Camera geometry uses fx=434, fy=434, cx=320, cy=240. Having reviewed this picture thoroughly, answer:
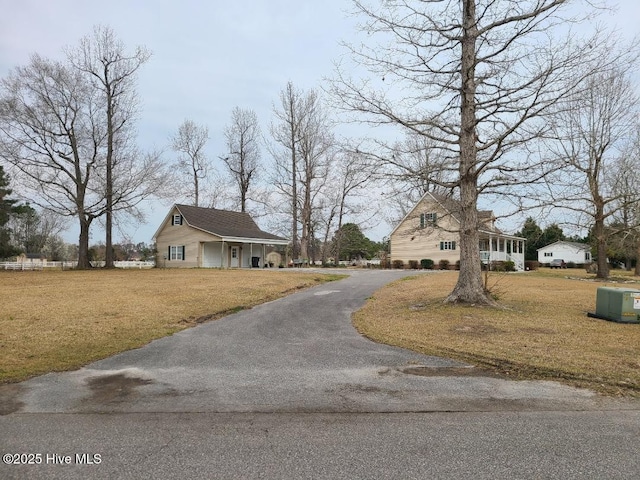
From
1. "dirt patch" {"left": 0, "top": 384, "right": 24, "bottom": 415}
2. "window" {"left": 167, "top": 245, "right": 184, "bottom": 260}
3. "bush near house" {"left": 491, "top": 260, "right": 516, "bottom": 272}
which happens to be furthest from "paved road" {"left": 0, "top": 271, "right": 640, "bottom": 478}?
"window" {"left": 167, "top": 245, "right": 184, "bottom": 260}

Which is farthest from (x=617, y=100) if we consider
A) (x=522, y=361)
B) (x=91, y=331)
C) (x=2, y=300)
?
(x=2, y=300)

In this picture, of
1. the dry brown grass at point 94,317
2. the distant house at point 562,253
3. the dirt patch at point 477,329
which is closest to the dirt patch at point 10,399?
the dry brown grass at point 94,317

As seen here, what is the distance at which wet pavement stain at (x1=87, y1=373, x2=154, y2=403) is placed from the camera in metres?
4.85

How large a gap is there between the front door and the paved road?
31213 mm

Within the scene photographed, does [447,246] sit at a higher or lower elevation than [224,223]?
lower

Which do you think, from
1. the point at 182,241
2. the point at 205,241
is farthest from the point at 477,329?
the point at 182,241

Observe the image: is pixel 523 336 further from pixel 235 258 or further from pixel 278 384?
pixel 235 258

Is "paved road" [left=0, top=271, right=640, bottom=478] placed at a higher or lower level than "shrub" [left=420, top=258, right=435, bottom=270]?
lower

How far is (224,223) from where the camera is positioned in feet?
129

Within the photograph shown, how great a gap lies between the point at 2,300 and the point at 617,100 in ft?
97.4

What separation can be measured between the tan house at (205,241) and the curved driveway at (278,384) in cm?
2781

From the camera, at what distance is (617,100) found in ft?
78.6

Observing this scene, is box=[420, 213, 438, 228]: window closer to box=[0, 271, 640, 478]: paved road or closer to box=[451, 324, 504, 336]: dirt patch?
box=[451, 324, 504, 336]: dirt patch

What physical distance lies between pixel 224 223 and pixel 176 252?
501 centimetres
